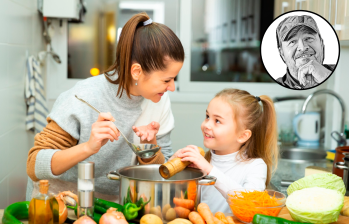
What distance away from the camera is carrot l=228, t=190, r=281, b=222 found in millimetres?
1055

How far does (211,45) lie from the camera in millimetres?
3160

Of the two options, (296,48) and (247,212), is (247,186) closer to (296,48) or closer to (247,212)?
(247,212)

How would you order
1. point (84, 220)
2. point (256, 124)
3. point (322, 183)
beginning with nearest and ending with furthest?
point (84, 220)
point (322, 183)
point (256, 124)

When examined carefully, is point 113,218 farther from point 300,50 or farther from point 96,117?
point 300,50

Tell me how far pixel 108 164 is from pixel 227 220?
0.61 metres

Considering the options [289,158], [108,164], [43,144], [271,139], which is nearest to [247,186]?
[271,139]

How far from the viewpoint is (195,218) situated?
38.4 inches

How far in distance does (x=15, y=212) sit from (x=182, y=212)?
0.45m

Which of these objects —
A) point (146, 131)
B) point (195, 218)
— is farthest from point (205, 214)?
point (146, 131)

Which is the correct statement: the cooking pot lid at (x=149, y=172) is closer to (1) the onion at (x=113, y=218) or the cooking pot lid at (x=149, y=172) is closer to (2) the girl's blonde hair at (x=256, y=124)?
(1) the onion at (x=113, y=218)

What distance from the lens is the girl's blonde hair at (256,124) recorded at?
1547mm

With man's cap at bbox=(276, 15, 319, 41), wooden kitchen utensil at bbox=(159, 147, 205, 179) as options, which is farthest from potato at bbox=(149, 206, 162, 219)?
man's cap at bbox=(276, 15, 319, 41)

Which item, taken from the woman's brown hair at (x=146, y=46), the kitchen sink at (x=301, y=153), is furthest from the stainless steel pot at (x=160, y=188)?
the kitchen sink at (x=301, y=153)

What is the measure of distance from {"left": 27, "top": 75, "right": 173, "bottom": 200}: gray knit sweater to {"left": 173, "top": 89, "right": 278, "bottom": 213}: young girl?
1.03 ft
